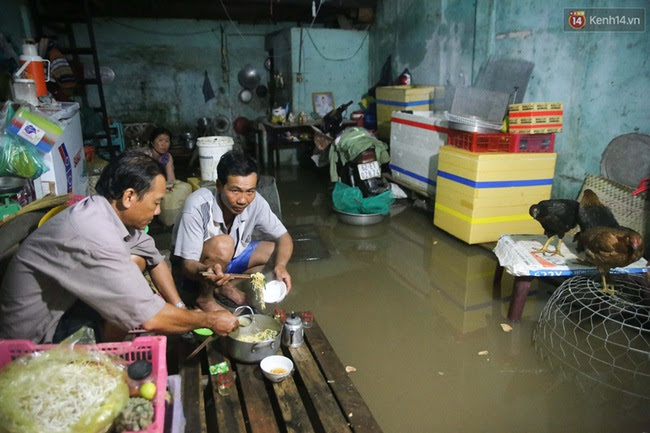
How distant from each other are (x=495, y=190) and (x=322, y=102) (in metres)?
5.29

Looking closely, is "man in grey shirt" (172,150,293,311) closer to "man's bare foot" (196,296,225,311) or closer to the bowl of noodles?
"man's bare foot" (196,296,225,311)

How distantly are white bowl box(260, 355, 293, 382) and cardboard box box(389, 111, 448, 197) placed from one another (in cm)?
403

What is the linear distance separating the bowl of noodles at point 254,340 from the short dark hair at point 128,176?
0.95 metres

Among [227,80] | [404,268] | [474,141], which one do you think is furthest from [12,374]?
[227,80]

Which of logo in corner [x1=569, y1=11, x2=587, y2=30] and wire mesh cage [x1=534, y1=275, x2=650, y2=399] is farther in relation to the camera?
logo in corner [x1=569, y1=11, x2=587, y2=30]

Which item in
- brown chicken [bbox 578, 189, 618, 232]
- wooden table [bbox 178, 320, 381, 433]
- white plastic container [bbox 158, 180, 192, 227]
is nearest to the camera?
wooden table [bbox 178, 320, 381, 433]

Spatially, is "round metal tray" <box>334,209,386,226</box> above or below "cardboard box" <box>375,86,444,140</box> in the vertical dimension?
below

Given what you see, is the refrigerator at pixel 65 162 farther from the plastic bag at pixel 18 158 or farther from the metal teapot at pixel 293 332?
the metal teapot at pixel 293 332

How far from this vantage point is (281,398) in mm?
2104

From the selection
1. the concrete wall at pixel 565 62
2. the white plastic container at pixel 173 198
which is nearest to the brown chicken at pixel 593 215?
the concrete wall at pixel 565 62

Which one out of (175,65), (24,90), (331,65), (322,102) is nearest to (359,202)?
(24,90)

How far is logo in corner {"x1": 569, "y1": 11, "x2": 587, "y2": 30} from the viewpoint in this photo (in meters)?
4.47

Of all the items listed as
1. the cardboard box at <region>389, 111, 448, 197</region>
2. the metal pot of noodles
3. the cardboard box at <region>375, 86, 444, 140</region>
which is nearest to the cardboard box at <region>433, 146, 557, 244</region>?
the cardboard box at <region>389, 111, 448, 197</region>

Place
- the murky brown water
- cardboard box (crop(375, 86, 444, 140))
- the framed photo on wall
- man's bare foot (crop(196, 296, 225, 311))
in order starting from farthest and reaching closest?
1. the framed photo on wall
2. cardboard box (crop(375, 86, 444, 140))
3. man's bare foot (crop(196, 296, 225, 311))
4. the murky brown water
